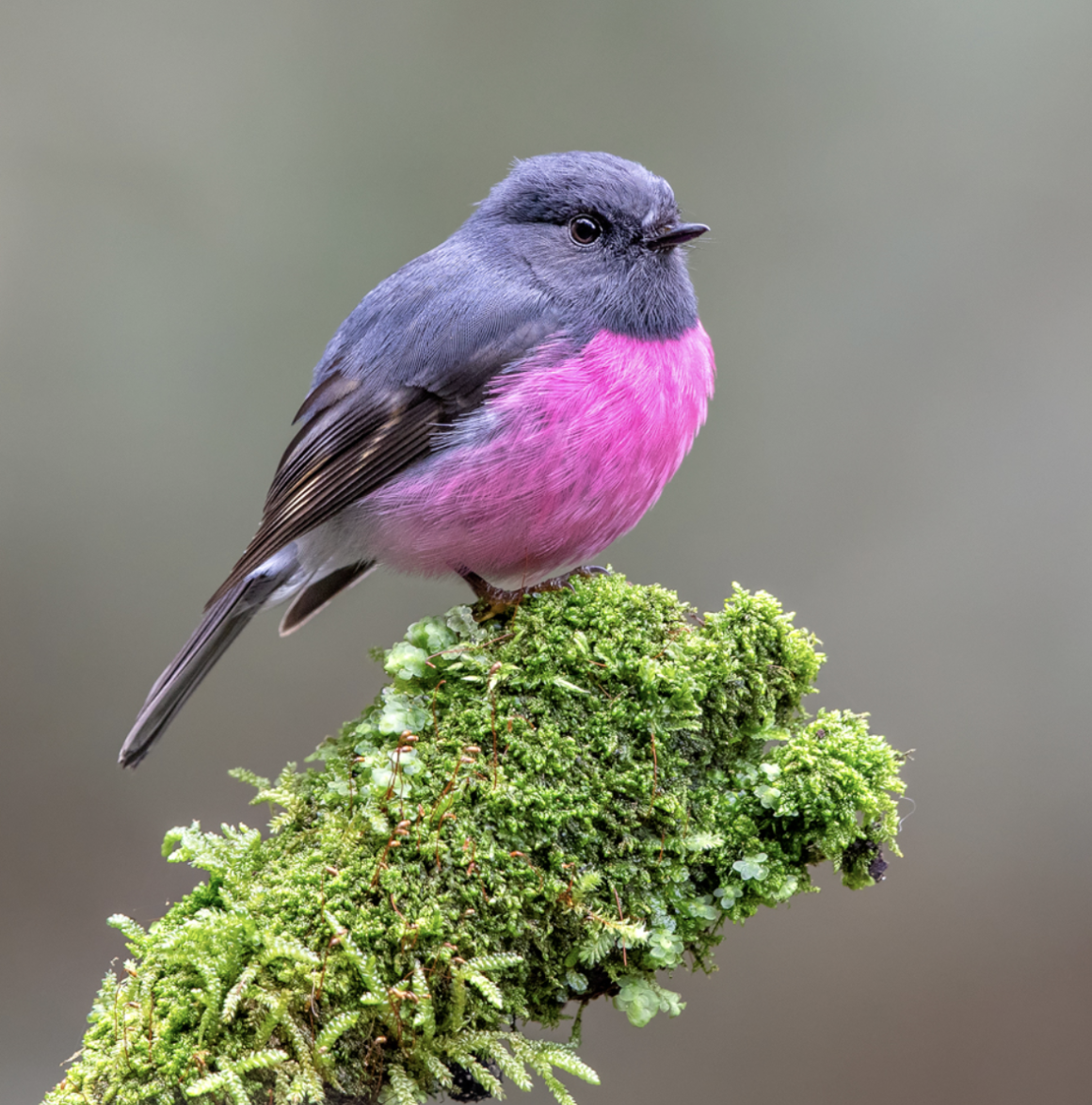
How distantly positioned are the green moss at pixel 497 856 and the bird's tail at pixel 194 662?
0.77 metres

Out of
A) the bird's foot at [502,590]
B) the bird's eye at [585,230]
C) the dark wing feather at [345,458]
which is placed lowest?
the bird's foot at [502,590]

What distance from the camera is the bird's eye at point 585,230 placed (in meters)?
3.38

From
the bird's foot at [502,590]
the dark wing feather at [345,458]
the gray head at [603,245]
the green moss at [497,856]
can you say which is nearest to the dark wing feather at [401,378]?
the dark wing feather at [345,458]

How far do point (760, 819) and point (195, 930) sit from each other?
4.09 ft

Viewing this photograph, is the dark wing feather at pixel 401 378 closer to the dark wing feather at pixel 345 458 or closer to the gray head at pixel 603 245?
the dark wing feather at pixel 345 458

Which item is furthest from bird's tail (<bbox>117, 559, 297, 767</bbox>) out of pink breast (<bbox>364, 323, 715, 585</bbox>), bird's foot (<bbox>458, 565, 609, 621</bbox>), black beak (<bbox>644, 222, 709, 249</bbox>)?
black beak (<bbox>644, 222, 709, 249</bbox>)

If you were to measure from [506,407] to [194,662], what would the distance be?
127 centimetres

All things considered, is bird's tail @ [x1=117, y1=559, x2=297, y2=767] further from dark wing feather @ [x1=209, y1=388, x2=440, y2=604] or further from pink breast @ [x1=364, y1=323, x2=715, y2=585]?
pink breast @ [x1=364, y1=323, x2=715, y2=585]

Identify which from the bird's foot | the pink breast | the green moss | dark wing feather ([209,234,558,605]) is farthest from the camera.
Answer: dark wing feather ([209,234,558,605])

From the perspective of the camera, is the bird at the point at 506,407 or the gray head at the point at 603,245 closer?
the bird at the point at 506,407

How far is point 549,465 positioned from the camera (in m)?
3.06

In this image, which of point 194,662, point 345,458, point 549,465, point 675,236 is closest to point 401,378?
point 345,458

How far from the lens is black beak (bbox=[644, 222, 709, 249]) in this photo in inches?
130

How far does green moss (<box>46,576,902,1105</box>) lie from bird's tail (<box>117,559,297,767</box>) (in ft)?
2.52
